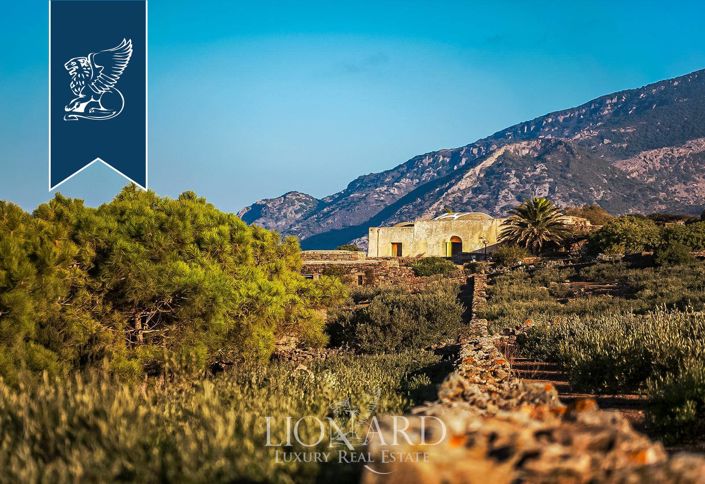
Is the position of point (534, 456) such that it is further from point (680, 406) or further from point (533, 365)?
point (533, 365)

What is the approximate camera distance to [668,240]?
32969 millimetres

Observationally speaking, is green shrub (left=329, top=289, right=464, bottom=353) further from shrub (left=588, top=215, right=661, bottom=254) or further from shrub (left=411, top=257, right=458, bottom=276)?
shrub (left=588, top=215, right=661, bottom=254)

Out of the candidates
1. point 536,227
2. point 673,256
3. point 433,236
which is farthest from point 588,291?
point 433,236

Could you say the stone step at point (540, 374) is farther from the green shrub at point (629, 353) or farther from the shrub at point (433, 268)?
the shrub at point (433, 268)

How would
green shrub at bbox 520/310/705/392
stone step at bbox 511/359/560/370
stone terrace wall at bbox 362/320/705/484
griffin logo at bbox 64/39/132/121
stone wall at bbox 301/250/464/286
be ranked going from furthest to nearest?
stone wall at bbox 301/250/464/286
griffin logo at bbox 64/39/132/121
stone step at bbox 511/359/560/370
green shrub at bbox 520/310/705/392
stone terrace wall at bbox 362/320/705/484

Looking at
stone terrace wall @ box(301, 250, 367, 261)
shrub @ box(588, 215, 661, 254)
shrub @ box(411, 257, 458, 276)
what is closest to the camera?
shrub @ box(588, 215, 661, 254)

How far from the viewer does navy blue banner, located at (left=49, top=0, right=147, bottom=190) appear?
1442 centimetres

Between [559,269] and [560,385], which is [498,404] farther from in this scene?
[559,269]

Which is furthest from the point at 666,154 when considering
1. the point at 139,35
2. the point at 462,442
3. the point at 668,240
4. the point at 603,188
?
the point at 462,442

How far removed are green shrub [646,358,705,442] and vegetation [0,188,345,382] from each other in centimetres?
601

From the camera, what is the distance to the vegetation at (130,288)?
29.6 ft

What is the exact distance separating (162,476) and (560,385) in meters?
8.23

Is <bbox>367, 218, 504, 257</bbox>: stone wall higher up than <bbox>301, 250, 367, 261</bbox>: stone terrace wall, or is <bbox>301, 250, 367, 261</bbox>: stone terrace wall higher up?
<bbox>367, 218, 504, 257</bbox>: stone wall

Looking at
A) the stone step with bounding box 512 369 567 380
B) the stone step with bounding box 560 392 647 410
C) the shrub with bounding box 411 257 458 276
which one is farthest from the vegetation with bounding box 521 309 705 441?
the shrub with bounding box 411 257 458 276
